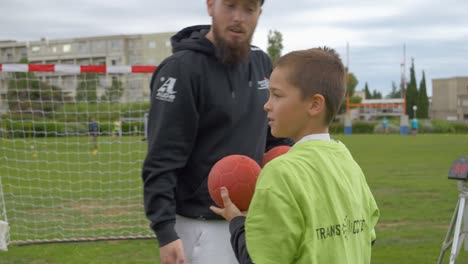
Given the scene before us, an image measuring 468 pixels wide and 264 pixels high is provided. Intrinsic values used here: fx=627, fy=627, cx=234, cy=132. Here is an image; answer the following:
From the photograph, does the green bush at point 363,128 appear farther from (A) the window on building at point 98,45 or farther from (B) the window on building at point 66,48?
(B) the window on building at point 66,48

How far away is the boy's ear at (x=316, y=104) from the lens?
7.33 feet

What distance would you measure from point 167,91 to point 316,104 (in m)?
0.91

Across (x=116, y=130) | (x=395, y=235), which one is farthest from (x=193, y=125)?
(x=116, y=130)

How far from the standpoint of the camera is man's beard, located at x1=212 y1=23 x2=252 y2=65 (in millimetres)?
2994

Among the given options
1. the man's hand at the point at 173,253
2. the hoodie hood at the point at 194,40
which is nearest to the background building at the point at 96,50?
the hoodie hood at the point at 194,40

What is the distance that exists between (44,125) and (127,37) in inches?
2831

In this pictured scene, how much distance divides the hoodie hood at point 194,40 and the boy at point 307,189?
802mm

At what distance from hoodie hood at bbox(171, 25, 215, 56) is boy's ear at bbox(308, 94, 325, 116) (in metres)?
0.93

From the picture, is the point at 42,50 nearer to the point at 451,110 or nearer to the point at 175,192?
the point at 451,110

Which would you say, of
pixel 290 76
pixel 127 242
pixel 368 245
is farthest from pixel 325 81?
pixel 127 242

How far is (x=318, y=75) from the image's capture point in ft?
7.35

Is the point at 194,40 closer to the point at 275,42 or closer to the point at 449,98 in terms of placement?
the point at 275,42

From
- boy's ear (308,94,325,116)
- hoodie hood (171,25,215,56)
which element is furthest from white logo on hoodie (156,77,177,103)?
boy's ear (308,94,325,116)

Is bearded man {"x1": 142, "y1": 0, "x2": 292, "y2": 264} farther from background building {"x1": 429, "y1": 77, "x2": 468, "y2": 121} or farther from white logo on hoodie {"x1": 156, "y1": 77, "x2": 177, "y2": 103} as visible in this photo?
background building {"x1": 429, "y1": 77, "x2": 468, "y2": 121}
